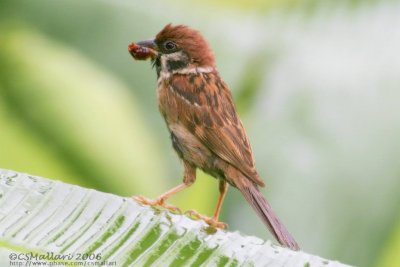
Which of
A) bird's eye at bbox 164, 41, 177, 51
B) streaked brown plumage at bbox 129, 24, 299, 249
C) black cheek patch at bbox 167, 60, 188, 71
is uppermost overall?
bird's eye at bbox 164, 41, 177, 51

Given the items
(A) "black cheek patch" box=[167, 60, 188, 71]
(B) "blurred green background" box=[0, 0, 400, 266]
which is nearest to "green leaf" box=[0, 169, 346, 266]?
(B) "blurred green background" box=[0, 0, 400, 266]

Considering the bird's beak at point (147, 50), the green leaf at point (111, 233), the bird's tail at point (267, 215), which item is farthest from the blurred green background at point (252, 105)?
Answer: the green leaf at point (111, 233)

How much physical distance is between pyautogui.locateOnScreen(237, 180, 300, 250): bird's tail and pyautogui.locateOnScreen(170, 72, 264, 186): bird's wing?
5cm

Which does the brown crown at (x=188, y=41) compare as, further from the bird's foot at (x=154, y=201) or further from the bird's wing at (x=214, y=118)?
the bird's foot at (x=154, y=201)

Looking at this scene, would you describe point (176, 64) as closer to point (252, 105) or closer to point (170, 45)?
point (170, 45)

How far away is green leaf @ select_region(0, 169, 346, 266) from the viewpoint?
8.53 ft

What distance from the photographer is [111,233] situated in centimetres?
273

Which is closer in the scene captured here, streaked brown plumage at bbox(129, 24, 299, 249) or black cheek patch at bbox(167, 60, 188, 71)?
streaked brown plumage at bbox(129, 24, 299, 249)

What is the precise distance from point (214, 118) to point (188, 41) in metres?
0.45

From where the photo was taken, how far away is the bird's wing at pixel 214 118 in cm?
403

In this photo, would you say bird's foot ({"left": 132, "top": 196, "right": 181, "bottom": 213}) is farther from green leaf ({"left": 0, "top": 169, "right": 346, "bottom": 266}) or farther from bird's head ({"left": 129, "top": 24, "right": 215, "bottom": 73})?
green leaf ({"left": 0, "top": 169, "right": 346, "bottom": 266})

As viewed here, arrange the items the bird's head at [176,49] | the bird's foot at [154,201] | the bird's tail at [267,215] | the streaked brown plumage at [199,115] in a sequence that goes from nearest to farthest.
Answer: the bird's tail at [267,215], the bird's foot at [154,201], the streaked brown plumage at [199,115], the bird's head at [176,49]

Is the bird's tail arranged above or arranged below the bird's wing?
below

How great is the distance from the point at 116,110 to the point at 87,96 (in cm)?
22
